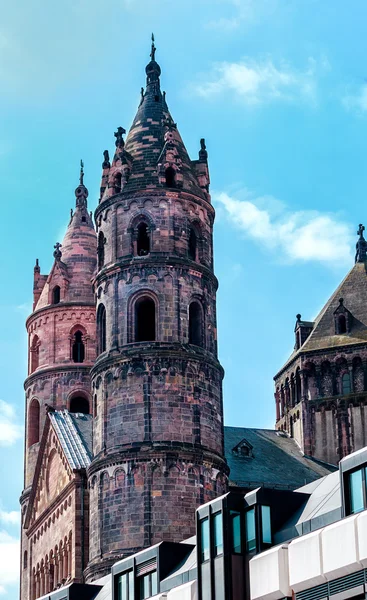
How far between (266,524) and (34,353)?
4711 centimetres

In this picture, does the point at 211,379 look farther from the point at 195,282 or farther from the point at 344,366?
the point at 344,366

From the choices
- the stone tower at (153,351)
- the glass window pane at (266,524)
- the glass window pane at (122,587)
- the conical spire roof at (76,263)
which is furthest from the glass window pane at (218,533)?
the conical spire roof at (76,263)

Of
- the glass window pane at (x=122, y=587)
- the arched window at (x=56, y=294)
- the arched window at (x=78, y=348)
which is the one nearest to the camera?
the glass window pane at (x=122, y=587)

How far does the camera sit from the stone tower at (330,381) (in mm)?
95062

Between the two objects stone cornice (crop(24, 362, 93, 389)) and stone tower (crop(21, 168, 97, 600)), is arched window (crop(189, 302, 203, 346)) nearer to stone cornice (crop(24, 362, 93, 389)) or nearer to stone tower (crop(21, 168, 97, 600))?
stone tower (crop(21, 168, 97, 600))

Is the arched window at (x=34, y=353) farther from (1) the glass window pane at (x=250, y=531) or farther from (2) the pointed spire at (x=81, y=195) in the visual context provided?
(1) the glass window pane at (x=250, y=531)

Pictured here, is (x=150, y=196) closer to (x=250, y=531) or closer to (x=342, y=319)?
(x=250, y=531)

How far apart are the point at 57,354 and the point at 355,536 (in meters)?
51.3

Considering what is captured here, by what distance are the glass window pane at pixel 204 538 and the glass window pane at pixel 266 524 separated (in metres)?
2.53

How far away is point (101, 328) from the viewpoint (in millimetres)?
68188

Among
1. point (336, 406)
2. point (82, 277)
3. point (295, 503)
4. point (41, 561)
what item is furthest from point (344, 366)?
point (295, 503)

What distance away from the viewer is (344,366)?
96812 millimetres

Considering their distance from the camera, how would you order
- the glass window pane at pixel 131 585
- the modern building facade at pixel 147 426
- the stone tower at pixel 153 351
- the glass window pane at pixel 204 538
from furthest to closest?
1. the stone tower at pixel 153 351
2. the glass window pane at pixel 131 585
3. the modern building facade at pixel 147 426
4. the glass window pane at pixel 204 538

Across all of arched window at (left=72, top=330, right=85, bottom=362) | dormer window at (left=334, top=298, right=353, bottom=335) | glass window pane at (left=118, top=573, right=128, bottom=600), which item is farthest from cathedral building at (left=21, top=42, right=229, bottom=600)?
dormer window at (left=334, top=298, right=353, bottom=335)
